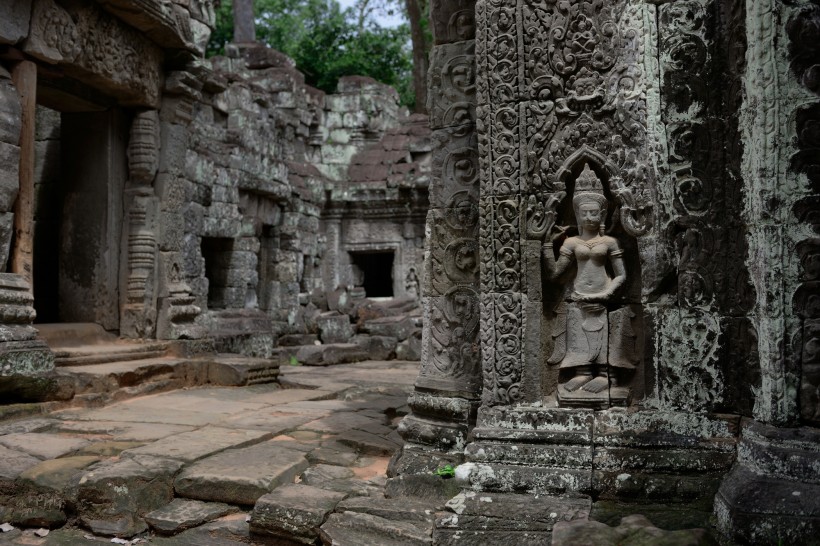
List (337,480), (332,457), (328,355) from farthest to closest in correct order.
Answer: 1. (328,355)
2. (332,457)
3. (337,480)

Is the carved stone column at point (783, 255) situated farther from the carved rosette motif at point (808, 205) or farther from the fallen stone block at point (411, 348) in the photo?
the fallen stone block at point (411, 348)

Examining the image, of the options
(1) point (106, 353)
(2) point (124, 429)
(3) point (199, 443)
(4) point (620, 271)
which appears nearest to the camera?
(4) point (620, 271)

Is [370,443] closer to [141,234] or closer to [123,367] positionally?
[123,367]

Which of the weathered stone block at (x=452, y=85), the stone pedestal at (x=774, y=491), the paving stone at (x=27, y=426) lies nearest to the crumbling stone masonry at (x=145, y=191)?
the paving stone at (x=27, y=426)

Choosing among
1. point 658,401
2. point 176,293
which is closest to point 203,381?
point 176,293

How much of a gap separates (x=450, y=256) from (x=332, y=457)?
52.8 inches

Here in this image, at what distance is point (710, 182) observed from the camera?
3059 mm

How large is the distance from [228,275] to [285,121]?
11.8ft

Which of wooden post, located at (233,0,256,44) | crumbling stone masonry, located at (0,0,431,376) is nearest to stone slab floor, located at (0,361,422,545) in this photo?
crumbling stone masonry, located at (0,0,431,376)

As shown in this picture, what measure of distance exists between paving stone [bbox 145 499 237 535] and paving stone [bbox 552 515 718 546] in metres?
1.66

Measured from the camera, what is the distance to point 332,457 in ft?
13.1

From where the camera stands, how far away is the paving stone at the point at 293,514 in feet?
9.96

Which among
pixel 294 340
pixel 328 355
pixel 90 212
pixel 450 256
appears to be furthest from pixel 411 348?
pixel 450 256

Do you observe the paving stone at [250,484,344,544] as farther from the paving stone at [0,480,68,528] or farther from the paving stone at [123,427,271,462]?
the paving stone at [0,480,68,528]
